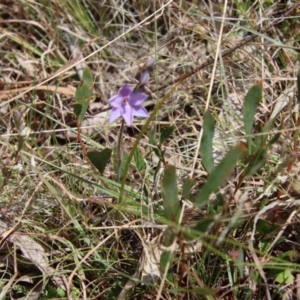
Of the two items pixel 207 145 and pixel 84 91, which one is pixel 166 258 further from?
pixel 84 91

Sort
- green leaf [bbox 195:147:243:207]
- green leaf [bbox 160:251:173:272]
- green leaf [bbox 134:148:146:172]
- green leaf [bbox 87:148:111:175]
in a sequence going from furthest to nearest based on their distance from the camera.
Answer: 1. green leaf [bbox 134:148:146:172]
2. green leaf [bbox 87:148:111:175]
3. green leaf [bbox 160:251:173:272]
4. green leaf [bbox 195:147:243:207]

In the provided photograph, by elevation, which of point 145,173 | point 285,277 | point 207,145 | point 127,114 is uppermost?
point 127,114

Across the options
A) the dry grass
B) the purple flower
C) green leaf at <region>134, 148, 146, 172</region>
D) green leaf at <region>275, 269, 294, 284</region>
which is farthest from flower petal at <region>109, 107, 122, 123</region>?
green leaf at <region>275, 269, 294, 284</region>

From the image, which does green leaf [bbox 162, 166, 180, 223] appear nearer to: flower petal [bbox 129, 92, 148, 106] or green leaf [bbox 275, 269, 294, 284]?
flower petal [bbox 129, 92, 148, 106]

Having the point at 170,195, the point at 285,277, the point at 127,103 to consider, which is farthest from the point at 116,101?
the point at 285,277

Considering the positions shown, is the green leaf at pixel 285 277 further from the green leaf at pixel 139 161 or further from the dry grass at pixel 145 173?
the green leaf at pixel 139 161

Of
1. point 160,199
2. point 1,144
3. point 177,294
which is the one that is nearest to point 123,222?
point 160,199

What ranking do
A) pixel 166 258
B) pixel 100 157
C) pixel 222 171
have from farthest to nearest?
pixel 100 157, pixel 166 258, pixel 222 171

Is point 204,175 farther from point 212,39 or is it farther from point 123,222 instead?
point 212,39
